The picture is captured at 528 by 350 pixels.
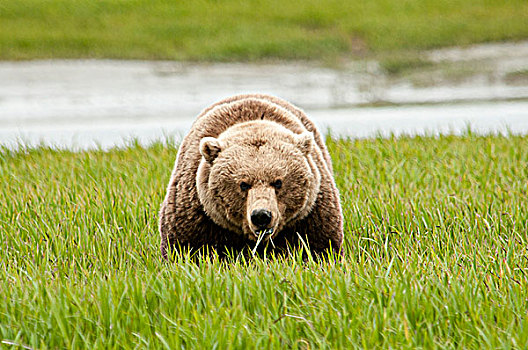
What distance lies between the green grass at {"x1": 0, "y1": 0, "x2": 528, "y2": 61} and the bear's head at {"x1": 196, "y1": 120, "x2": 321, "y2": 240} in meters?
10.3

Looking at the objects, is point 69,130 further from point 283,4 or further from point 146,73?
point 283,4

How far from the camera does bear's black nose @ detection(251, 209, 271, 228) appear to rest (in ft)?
10.2

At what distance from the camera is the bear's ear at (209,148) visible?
350 centimetres

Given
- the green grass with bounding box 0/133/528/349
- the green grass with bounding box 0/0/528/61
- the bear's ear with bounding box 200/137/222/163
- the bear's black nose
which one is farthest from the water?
the bear's black nose

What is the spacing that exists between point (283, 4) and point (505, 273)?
48.8 feet

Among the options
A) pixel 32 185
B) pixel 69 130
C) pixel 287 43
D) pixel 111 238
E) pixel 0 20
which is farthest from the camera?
pixel 0 20

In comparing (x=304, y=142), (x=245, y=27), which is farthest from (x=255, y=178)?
(x=245, y=27)

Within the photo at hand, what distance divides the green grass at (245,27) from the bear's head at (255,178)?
407 inches

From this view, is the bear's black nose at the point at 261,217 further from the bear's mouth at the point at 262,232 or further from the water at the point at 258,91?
the water at the point at 258,91

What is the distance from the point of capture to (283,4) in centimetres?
1720

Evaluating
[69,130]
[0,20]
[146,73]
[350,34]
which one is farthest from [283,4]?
[69,130]

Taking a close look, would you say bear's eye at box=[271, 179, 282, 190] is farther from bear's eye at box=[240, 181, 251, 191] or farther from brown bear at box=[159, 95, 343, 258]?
bear's eye at box=[240, 181, 251, 191]

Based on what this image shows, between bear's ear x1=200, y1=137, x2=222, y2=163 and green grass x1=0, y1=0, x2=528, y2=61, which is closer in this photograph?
bear's ear x1=200, y1=137, x2=222, y2=163

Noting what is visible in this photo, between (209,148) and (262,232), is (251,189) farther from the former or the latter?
(209,148)
